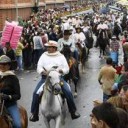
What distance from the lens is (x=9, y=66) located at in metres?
8.51

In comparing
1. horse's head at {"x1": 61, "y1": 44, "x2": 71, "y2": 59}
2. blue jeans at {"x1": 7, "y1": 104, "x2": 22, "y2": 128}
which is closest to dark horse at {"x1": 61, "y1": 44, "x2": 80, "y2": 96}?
horse's head at {"x1": 61, "y1": 44, "x2": 71, "y2": 59}

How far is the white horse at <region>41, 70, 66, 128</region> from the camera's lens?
30.1 feet

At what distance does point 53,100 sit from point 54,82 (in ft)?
1.95

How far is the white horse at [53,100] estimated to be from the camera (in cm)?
919

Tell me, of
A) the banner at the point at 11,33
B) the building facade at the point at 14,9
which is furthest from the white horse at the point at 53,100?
the building facade at the point at 14,9

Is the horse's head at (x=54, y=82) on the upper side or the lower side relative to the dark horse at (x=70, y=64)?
upper

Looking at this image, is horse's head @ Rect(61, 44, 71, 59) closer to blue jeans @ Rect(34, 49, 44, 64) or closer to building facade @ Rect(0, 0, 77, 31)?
blue jeans @ Rect(34, 49, 44, 64)

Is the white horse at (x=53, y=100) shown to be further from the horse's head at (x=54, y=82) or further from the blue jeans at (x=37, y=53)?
the blue jeans at (x=37, y=53)

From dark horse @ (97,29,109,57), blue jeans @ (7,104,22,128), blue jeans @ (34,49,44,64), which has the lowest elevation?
blue jeans @ (34,49,44,64)

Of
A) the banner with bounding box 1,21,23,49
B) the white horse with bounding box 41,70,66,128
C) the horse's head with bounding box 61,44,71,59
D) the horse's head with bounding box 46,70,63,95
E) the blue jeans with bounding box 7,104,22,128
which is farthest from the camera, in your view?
the banner with bounding box 1,21,23,49

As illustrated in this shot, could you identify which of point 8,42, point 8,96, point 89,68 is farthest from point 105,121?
point 89,68

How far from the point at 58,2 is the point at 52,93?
Answer: 55687 mm

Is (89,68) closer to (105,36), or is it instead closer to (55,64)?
(105,36)

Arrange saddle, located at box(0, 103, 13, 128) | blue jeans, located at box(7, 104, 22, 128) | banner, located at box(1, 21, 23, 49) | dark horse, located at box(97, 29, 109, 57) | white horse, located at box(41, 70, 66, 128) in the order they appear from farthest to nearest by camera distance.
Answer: dark horse, located at box(97, 29, 109, 57) < banner, located at box(1, 21, 23, 49) < white horse, located at box(41, 70, 66, 128) < blue jeans, located at box(7, 104, 22, 128) < saddle, located at box(0, 103, 13, 128)
